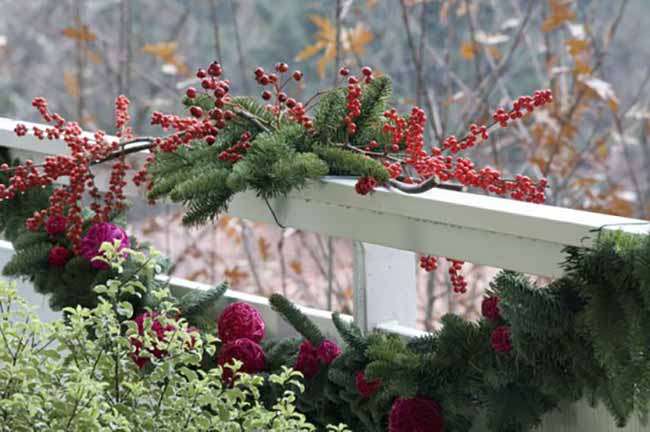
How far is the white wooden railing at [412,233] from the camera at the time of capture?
1047 millimetres

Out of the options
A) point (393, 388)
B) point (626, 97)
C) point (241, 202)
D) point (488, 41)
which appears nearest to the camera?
point (393, 388)

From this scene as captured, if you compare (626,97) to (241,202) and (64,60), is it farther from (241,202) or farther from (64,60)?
(241,202)

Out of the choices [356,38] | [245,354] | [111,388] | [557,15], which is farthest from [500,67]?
[111,388]

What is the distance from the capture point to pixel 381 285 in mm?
1316

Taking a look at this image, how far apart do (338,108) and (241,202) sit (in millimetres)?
174

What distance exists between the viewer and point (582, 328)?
100 centimetres

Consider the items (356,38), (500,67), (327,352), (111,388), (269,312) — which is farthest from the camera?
(356,38)

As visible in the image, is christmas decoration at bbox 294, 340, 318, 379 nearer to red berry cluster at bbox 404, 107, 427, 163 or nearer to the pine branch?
A: the pine branch

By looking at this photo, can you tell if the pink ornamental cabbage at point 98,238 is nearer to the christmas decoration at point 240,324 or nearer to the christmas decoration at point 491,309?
the christmas decoration at point 240,324

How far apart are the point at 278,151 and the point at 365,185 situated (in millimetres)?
99

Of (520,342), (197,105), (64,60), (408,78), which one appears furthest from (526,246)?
(64,60)

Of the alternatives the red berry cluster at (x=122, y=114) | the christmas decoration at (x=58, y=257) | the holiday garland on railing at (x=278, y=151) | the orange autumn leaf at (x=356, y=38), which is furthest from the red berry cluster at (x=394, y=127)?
the orange autumn leaf at (x=356, y=38)

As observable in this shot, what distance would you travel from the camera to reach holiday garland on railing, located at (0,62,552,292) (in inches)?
45.1

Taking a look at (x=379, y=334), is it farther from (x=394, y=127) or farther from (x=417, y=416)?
(x=394, y=127)
